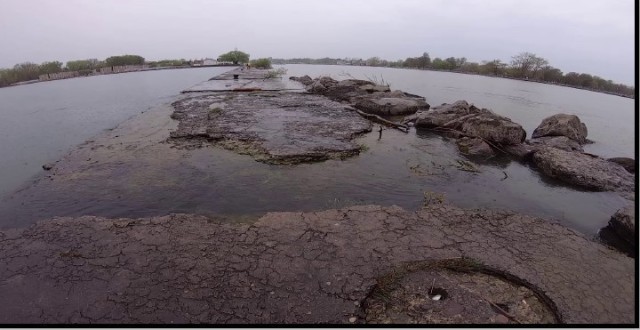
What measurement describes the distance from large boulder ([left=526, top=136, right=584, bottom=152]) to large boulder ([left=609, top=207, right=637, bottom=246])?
19.5ft

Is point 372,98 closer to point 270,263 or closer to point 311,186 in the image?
point 311,186

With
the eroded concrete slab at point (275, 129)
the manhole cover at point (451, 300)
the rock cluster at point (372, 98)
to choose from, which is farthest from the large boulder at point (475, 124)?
the manhole cover at point (451, 300)

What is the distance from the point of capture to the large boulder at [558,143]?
458 inches

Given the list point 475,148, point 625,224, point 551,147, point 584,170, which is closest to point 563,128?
point 551,147

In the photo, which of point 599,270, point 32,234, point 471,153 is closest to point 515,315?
point 599,270

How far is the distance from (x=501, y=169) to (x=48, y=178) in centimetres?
1231

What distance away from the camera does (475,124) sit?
12.6 meters

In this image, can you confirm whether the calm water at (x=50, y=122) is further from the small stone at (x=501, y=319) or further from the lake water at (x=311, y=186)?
the small stone at (x=501, y=319)

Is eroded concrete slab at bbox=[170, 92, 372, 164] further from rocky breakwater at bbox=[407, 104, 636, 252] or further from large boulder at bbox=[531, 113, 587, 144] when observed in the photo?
large boulder at bbox=[531, 113, 587, 144]

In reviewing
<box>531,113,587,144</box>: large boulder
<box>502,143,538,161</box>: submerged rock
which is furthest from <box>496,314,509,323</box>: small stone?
<box>531,113,587,144</box>: large boulder

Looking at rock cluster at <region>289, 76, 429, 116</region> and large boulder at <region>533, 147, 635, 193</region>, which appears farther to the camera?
rock cluster at <region>289, 76, 429, 116</region>

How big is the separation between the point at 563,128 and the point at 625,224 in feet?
28.4

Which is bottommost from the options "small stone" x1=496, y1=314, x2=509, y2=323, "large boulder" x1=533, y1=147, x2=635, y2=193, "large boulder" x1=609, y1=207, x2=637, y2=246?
"small stone" x1=496, y1=314, x2=509, y2=323

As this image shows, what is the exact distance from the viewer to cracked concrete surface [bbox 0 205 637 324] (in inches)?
151
